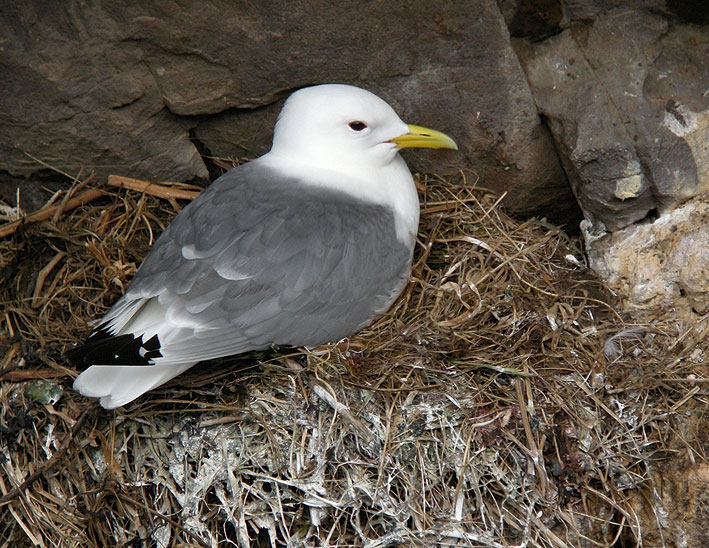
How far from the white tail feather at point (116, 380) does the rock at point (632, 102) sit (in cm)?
143

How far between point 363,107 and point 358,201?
298 millimetres

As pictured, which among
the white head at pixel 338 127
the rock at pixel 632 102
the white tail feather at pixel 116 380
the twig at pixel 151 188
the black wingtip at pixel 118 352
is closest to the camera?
the black wingtip at pixel 118 352

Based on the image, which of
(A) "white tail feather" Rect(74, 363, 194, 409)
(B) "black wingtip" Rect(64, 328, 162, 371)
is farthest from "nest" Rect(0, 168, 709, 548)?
(B) "black wingtip" Rect(64, 328, 162, 371)

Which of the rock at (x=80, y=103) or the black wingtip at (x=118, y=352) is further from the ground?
the rock at (x=80, y=103)

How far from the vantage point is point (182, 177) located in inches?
114

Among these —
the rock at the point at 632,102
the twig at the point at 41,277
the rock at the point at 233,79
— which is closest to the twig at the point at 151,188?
the rock at the point at 233,79

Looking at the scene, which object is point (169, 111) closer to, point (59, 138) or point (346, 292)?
point (59, 138)

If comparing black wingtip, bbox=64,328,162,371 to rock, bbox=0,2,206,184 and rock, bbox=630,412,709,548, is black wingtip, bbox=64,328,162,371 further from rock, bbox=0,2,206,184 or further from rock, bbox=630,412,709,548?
rock, bbox=630,412,709,548

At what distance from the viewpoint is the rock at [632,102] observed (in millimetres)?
2439

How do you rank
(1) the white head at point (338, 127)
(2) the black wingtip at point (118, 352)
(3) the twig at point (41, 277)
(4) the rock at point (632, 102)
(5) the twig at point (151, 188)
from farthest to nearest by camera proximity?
(5) the twig at point (151, 188) → (3) the twig at point (41, 277) → (1) the white head at point (338, 127) → (4) the rock at point (632, 102) → (2) the black wingtip at point (118, 352)

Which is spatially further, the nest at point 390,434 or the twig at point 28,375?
the twig at point 28,375

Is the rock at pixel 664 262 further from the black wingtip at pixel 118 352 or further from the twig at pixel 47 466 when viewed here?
the twig at pixel 47 466

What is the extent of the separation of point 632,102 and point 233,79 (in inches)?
49.4

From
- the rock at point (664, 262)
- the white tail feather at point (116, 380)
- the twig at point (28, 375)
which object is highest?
the white tail feather at point (116, 380)
